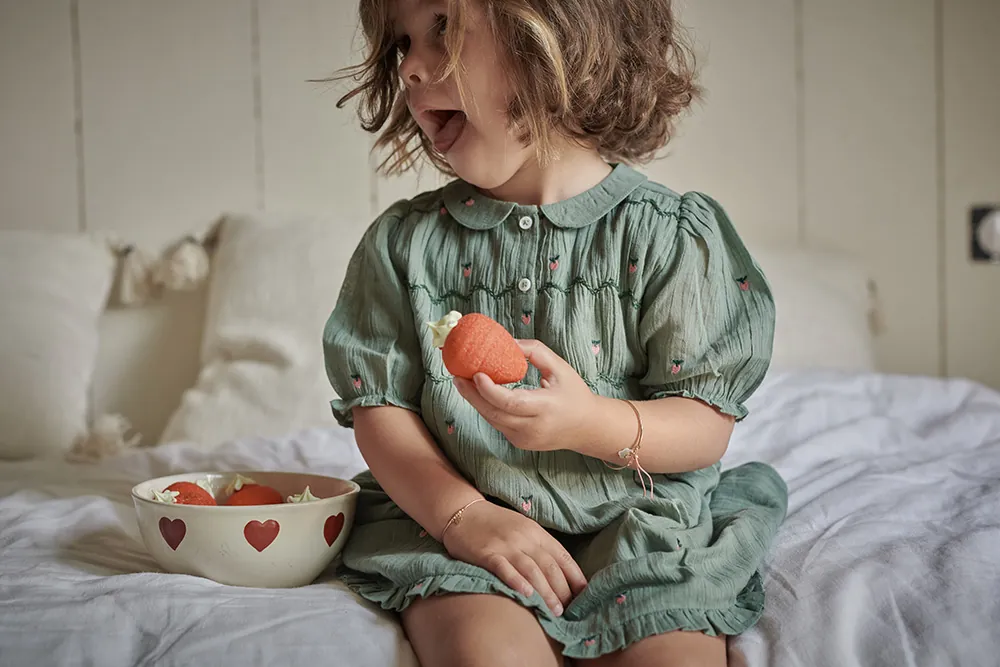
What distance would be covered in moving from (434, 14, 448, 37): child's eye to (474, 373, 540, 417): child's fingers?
0.39m

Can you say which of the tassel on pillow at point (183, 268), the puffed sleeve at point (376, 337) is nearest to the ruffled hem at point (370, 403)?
the puffed sleeve at point (376, 337)

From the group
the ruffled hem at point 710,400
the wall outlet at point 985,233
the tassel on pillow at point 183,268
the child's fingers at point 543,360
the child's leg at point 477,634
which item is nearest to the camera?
the child's leg at point 477,634

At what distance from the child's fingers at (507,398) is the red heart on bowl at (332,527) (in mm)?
223

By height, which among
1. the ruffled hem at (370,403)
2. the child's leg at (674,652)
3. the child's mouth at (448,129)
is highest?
the child's mouth at (448,129)

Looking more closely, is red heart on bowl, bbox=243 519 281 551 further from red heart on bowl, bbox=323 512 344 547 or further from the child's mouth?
the child's mouth

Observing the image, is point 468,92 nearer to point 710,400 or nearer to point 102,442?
point 710,400

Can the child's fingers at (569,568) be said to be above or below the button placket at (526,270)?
below

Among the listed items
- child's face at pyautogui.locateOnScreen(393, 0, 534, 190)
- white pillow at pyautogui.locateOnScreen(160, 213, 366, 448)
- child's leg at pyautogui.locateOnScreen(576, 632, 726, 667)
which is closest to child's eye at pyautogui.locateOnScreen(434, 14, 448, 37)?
child's face at pyautogui.locateOnScreen(393, 0, 534, 190)

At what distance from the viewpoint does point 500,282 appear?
102 cm

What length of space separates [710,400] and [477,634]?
1.14 ft

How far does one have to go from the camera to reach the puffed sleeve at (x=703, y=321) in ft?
3.15

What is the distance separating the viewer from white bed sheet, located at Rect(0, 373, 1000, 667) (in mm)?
751

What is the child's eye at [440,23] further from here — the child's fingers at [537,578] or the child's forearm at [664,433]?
the child's fingers at [537,578]

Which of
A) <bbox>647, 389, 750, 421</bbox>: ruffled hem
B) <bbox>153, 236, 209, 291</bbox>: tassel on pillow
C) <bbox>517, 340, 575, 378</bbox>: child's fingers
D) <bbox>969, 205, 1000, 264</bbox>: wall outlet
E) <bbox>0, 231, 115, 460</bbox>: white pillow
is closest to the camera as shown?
<bbox>517, 340, 575, 378</bbox>: child's fingers
